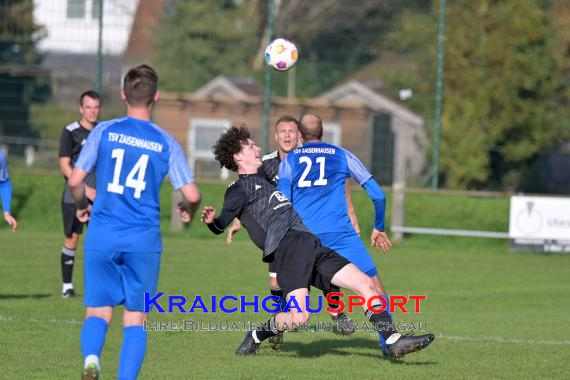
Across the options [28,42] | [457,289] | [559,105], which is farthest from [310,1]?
[457,289]

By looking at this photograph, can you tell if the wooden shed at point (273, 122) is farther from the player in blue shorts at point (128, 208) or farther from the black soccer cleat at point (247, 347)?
the player in blue shorts at point (128, 208)

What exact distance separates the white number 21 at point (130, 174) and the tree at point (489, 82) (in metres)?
23.6

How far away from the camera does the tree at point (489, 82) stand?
30453 millimetres

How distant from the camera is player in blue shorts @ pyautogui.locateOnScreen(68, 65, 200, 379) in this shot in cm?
652

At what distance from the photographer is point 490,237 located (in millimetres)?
21547

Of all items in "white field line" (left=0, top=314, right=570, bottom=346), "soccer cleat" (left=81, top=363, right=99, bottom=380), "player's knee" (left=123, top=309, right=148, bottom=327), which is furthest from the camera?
"white field line" (left=0, top=314, right=570, bottom=346)

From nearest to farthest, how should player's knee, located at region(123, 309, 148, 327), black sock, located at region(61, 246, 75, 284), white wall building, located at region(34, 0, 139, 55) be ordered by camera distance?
player's knee, located at region(123, 309, 148, 327) → black sock, located at region(61, 246, 75, 284) → white wall building, located at region(34, 0, 139, 55)

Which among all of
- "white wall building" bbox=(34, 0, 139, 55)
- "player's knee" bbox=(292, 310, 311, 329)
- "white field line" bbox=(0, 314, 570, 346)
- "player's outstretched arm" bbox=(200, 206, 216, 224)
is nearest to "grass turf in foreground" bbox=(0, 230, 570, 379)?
"white field line" bbox=(0, 314, 570, 346)

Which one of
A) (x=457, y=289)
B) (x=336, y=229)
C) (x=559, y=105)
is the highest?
(x=559, y=105)

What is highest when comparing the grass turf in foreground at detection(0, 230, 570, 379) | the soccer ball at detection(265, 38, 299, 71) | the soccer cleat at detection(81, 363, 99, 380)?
the soccer ball at detection(265, 38, 299, 71)

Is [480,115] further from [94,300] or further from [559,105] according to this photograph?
[94,300]

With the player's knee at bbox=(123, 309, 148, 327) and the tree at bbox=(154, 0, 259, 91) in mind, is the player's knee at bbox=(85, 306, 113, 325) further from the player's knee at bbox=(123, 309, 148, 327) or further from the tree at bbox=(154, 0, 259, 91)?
the tree at bbox=(154, 0, 259, 91)

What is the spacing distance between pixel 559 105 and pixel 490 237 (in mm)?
16610

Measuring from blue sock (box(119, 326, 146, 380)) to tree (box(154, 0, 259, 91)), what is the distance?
29275 millimetres
